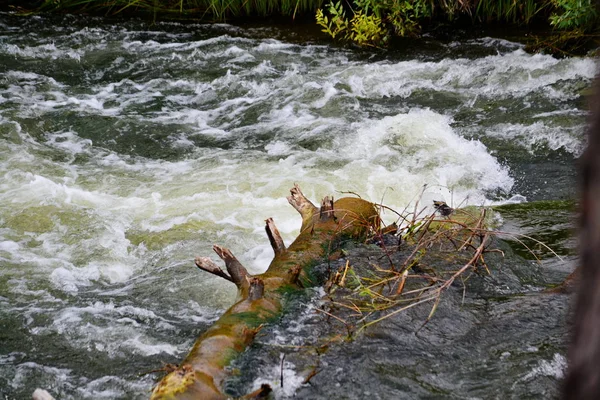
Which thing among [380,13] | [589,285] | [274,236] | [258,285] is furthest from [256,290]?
[380,13]

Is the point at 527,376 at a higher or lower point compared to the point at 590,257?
Answer: lower

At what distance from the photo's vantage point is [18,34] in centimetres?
839

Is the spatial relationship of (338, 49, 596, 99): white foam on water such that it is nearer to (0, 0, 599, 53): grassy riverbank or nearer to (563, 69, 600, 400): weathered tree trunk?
(0, 0, 599, 53): grassy riverbank

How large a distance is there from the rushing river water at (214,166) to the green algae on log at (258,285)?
0.20m

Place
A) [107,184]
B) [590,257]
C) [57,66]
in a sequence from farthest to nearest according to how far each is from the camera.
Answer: [57,66], [107,184], [590,257]

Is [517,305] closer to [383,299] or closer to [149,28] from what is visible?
[383,299]

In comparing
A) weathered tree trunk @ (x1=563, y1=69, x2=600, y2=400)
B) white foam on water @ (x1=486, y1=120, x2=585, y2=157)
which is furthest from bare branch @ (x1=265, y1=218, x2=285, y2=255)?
white foam on water @ (x1=486, y1=120, x2=585, y2=157)

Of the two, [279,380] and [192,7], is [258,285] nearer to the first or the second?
[279,380]

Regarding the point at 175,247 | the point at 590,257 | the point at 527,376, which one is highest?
the point at 590,257

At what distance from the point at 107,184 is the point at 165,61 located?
9.71 ft

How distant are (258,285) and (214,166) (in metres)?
2.52

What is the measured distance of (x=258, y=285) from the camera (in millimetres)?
3023

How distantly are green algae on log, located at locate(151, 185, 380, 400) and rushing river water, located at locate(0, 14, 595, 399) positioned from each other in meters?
0.20

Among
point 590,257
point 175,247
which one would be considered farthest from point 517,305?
point 590,257
